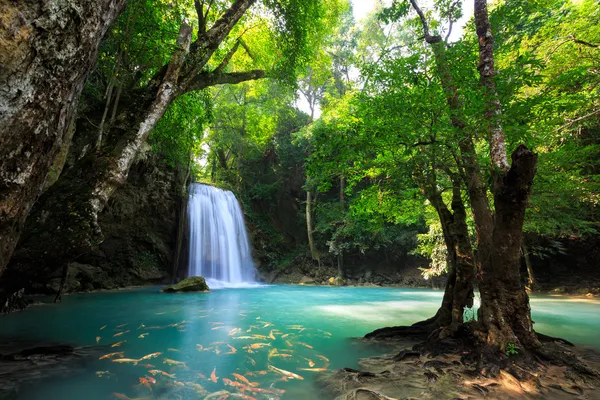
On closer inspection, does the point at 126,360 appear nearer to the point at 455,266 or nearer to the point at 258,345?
the point at 258,345

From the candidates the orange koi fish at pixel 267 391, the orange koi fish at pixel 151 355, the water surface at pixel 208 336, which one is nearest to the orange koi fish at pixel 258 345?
the water surface at pixel 208 336

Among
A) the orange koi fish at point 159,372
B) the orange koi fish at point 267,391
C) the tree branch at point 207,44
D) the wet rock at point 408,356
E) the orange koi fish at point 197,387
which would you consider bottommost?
the orange koi fish at point 159,372

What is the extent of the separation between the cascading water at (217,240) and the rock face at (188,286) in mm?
3025

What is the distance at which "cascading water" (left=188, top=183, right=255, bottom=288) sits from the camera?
19297 millimetres

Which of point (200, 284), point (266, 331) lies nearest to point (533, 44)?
point (266, 331)

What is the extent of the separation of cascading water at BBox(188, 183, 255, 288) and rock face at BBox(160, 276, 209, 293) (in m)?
3.02

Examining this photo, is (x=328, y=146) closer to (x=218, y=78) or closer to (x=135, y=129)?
(x=135, y=129)

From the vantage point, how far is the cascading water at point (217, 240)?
19297 millimetres

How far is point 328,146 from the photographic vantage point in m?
4.66

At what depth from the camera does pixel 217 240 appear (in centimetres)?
2044

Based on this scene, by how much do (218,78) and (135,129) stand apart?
3.86m

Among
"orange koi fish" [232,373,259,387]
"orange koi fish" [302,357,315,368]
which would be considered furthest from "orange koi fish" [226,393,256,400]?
"orange koi fish" [302,357,315,368]

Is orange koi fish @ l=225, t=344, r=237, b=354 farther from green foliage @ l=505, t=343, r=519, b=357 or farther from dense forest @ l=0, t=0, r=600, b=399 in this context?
green foliage @ l=505, t=343, r=519, b=357

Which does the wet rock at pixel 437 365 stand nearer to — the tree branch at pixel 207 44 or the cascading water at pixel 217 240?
the tree branch at pixel 207 44
